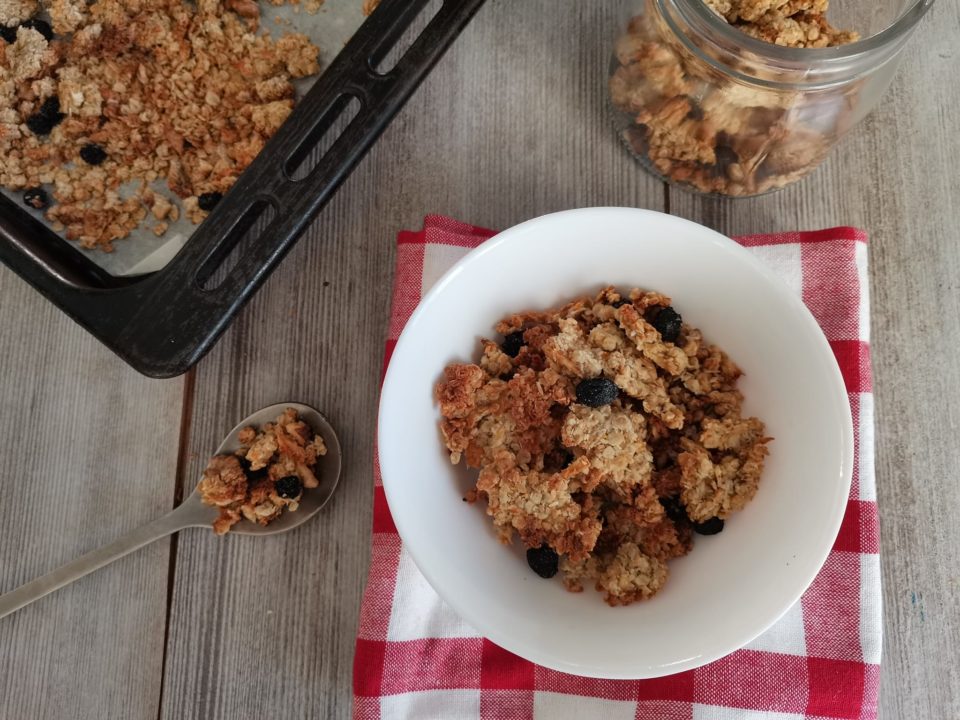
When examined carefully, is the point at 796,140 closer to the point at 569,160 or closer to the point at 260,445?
the point at 569,160

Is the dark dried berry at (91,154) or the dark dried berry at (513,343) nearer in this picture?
the dark dried berry at (513,343)

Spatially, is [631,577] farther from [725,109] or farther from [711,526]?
[725,109]

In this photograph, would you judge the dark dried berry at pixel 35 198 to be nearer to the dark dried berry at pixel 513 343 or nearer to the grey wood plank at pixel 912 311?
the dark dried berry at pixel 513 343

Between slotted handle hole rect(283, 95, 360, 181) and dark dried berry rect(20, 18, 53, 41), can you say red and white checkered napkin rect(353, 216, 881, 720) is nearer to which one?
slotted handle hole rect(283, 95, 360, 181)

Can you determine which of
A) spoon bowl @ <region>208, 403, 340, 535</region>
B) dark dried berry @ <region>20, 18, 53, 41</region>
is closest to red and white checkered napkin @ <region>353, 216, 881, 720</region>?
spoon bowl @ <region>208, 403, 340, 535</region>

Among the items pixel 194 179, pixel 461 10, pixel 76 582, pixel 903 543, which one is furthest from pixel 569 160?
pixel 76 582

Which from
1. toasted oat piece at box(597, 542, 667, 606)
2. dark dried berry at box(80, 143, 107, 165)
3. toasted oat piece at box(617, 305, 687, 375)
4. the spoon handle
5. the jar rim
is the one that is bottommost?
the spoon handle

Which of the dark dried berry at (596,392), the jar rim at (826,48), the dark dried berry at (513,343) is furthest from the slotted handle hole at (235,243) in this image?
the jar rim at (826,48)
